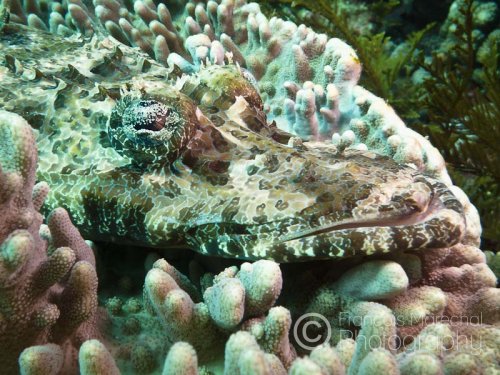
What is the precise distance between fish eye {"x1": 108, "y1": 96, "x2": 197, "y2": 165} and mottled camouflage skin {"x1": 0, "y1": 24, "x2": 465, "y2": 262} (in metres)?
0.02

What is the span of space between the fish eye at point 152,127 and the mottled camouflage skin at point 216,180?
0.02 metres

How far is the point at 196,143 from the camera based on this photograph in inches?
124

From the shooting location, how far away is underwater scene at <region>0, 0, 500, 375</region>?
2.14 m

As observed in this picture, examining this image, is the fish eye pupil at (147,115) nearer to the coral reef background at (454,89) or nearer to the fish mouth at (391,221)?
the fish mouth at (391,221)

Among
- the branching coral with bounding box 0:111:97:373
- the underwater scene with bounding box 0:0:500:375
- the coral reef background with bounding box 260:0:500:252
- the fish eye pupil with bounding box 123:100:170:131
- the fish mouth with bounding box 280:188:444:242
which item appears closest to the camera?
the branching coral with bounding box 0:111:97:373

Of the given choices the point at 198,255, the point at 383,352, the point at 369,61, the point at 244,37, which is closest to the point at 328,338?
the point at 383,352

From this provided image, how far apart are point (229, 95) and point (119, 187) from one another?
114 cm

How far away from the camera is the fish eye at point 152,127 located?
295 centimetres

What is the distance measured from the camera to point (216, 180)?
2.96 meters

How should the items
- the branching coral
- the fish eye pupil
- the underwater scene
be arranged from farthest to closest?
the fish eye pupil, the underwater scene, the branching coral

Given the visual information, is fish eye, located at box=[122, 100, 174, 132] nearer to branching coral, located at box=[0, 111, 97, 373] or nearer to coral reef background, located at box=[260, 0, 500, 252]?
branching coral, located at box=[0, 111, 97, 373]

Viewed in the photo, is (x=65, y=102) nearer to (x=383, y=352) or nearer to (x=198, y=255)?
(x=198, y=255)

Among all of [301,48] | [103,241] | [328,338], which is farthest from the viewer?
[301,48]

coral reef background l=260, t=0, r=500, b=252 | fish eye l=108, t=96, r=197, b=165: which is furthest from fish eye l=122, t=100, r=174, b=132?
coral reef background l=260, t=0, r=500, b=252
